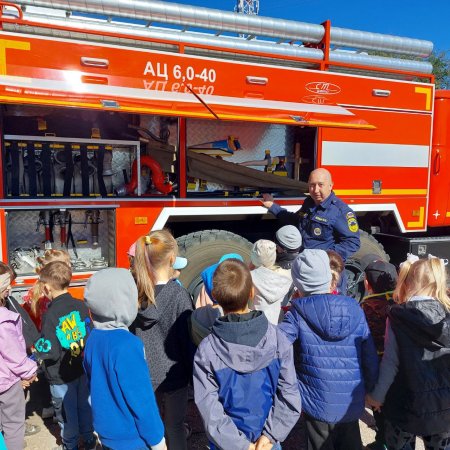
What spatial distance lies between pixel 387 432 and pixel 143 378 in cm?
131

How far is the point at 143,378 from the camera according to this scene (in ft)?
6.22

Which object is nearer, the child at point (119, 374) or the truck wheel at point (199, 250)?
the child at point (119, 374)

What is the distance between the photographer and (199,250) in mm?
4312

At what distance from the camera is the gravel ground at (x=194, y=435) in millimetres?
2965

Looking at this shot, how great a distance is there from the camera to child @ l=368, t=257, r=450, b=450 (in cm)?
206

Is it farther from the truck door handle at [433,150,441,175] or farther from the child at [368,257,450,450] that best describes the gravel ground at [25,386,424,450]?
the truck door handle at [433,150,441,175]

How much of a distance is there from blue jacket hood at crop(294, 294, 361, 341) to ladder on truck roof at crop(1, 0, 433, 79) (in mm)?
2966

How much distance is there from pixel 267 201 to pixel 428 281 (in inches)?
95.7

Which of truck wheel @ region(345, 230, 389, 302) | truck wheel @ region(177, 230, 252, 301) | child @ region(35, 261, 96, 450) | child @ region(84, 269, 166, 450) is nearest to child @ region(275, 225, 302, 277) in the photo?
truck wheel @ region(177, 230, 252, 301)

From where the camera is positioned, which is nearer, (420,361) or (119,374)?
(119,374)

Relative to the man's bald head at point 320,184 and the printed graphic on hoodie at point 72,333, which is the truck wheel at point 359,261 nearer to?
the man's bald head at point 320,184

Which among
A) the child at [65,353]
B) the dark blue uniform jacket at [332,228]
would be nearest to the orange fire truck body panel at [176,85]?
the dark blue uniform jacket at [332,228]

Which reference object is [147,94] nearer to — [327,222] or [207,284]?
[327,222]

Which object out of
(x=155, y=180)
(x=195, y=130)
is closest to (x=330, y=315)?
(x=155, y=180)
